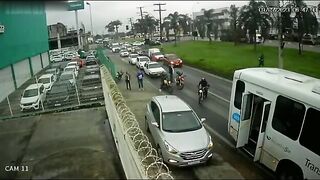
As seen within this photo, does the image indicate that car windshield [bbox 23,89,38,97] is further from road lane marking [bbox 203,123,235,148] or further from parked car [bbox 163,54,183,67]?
parked car [bbox 163,54,183,67]

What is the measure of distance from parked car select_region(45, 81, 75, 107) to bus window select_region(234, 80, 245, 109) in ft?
38.2

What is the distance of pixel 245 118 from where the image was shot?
9.84m

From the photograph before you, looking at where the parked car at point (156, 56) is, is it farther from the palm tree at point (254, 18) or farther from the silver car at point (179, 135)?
the silver car at point (179, 135)

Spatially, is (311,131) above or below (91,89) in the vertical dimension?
above

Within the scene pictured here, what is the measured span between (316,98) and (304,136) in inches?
35.1

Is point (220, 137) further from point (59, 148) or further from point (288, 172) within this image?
point (59, 148)

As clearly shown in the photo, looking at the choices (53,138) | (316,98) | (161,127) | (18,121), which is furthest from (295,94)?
(18,121)

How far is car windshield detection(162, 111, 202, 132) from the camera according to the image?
996 centimetres

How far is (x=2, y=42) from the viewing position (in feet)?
78.9

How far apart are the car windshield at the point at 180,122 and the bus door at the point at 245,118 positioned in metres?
1.24

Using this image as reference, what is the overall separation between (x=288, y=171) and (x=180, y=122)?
3.46m

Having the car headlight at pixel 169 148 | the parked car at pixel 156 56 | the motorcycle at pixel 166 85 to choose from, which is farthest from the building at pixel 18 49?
the parked car at pixel 156 56

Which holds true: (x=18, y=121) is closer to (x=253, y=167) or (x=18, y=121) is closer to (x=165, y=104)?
(x=165, y=104)

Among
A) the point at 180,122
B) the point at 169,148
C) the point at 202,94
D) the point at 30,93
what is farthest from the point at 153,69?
the point at 169,148
